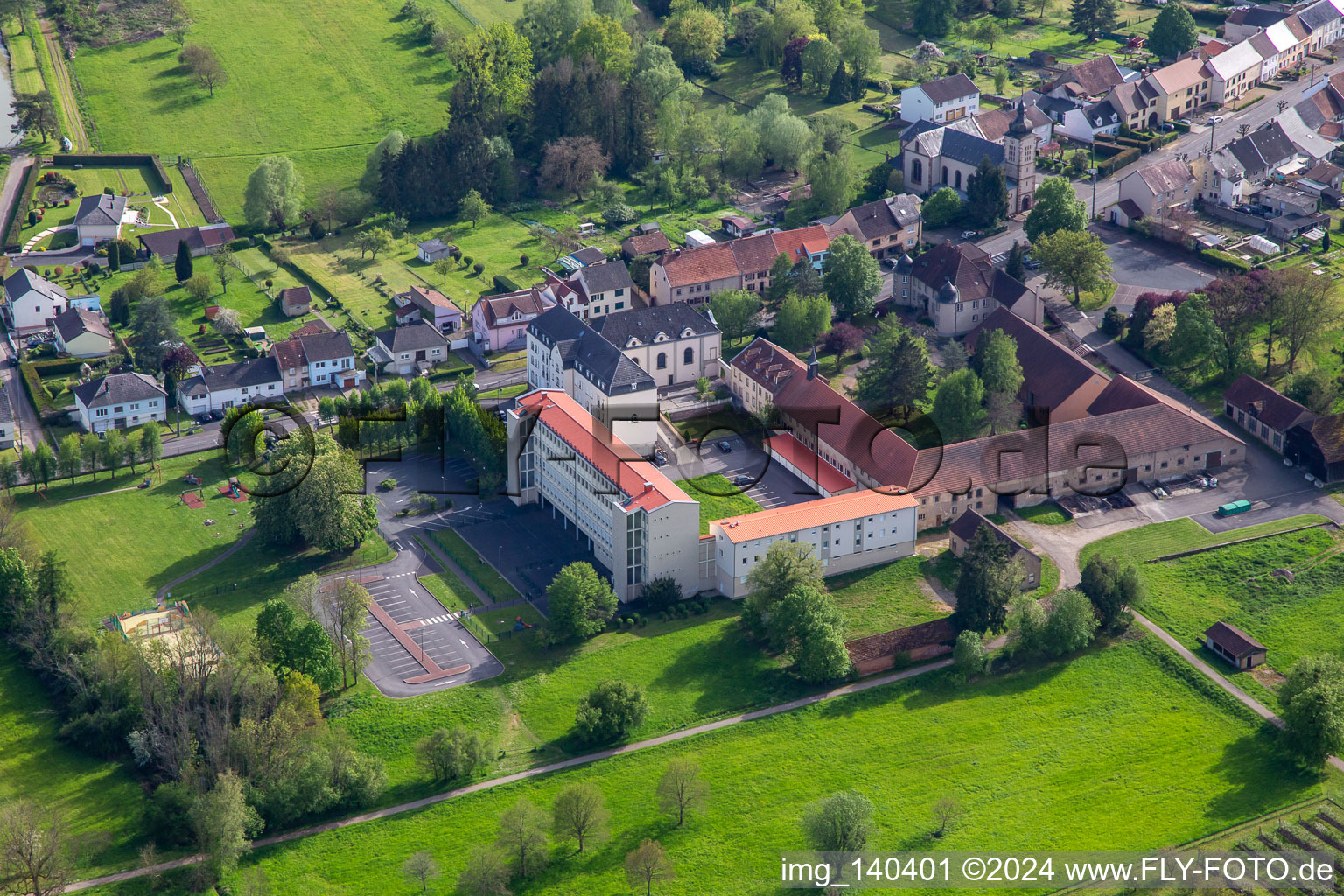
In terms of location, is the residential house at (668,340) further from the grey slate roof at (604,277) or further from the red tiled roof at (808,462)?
the red tiled roof at (808,462)

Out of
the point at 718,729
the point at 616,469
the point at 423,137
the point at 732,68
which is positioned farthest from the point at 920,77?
the point at 718,729

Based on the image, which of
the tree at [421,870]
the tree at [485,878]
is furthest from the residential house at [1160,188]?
the tree at [421,870]

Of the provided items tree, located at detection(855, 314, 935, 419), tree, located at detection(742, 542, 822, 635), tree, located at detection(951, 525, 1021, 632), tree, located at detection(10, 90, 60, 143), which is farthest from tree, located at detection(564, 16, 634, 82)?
tree, located at detection(951, 525, 1021, 632)

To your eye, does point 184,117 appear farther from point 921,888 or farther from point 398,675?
point 921,888

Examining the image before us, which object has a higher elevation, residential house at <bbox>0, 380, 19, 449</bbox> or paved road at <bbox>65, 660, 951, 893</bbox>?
residential house at <bbox>0, 380, 19, 449</bbox>

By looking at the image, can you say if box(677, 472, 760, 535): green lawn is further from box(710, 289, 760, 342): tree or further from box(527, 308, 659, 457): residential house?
box(710, 289, 760, 342): tree
